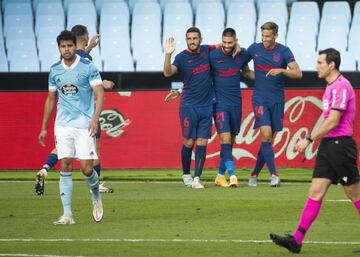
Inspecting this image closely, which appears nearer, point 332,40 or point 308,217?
point 308,217

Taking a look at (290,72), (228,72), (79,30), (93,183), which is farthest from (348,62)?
(93,183)

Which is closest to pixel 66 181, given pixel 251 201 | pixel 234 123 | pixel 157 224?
pixel 157 224

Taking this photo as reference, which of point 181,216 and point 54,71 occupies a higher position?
point 54,71

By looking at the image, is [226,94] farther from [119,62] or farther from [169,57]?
[119,62]

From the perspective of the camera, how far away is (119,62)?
24.7 metres

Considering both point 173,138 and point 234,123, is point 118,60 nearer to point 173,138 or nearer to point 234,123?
point 173,138

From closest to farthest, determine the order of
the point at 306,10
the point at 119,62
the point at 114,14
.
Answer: the point at 119,62 < the point at 114,14 < the point at 306,10

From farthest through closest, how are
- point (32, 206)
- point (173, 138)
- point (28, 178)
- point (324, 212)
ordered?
1. point (173, 138)
2. point (28, 178)
3. point (32, 206)
4. point (324, 212)

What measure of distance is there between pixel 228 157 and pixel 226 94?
39.5 inches

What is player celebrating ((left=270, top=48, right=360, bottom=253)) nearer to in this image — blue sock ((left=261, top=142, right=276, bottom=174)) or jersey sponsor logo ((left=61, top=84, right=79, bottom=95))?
jersey sponsor logo ((left=61, top=84, right=79, bottom=95))

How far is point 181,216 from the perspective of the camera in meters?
12.5

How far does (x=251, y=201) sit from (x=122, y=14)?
12559 millimetres

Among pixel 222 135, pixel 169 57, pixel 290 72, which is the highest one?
pixel 169 57

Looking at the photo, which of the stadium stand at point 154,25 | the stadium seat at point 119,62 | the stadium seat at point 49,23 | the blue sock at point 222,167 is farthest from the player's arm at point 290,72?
the stadium seat at point 49,23
